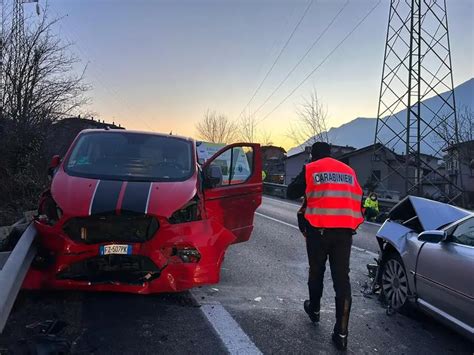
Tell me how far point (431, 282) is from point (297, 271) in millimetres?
2944

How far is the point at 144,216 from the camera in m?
4.57

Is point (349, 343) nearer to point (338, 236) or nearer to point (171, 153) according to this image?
point (338, 236)

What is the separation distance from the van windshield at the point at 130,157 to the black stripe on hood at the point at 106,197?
0.91 ft

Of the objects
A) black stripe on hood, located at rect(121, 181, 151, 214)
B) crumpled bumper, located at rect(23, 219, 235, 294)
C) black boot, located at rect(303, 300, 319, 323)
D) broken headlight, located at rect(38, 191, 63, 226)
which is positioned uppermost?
black stripe on hood, located at rect(121, 181, 151, 214)

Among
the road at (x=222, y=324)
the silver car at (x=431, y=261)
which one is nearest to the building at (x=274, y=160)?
the silver car at (x=431, y=261)

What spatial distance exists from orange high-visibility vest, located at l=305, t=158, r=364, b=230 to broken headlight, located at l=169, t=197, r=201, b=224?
112cm

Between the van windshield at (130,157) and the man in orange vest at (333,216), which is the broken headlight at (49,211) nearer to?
the van windshield at (130,157)

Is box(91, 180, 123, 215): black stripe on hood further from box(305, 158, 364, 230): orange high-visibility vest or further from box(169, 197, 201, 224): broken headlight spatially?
box(305, 158, 364, 230): orange high-visibility vest

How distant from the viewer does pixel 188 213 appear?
4.86 metres

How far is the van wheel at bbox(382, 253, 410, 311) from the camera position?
5332mm

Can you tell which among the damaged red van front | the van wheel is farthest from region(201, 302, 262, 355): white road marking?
the van wheel

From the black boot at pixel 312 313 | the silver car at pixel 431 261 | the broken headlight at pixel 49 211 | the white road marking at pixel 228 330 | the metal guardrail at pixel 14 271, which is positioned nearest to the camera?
the metal guardrail at pixel 14 271

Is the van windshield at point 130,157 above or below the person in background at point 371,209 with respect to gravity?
above

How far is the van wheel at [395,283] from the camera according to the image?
17.5 feet
